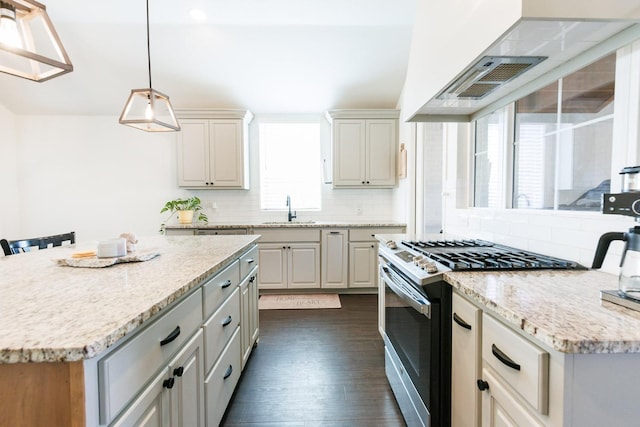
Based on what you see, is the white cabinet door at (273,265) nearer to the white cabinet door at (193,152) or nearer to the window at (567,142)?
the white cabinet door at (193,152)

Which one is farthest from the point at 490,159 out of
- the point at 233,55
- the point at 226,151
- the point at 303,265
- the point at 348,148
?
the point at 226,151

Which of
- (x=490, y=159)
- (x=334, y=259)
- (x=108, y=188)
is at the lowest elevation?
(x=334, y=259)

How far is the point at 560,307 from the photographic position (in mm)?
856

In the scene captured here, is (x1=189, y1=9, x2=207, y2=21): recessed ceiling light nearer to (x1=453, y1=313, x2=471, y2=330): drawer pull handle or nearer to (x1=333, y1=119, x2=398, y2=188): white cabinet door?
(x1=333, y1=119, x2=398, y2=188): white cabinet door

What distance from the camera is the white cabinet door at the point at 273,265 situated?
12.8ft

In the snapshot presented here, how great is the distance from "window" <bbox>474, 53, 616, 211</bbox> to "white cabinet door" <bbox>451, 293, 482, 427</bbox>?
0.81 meters

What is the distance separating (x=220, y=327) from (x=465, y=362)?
1164mm

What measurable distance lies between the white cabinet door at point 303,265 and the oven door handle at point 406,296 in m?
2.02

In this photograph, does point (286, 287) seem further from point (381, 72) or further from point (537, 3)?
point (537, 3)

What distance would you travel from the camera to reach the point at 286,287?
3951 mm

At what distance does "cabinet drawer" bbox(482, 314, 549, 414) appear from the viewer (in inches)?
29.9

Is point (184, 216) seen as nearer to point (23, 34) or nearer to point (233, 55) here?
point (233, 55)

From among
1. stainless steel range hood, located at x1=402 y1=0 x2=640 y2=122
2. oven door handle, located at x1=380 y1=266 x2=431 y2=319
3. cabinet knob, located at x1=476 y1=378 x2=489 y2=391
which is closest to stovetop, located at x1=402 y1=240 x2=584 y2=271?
oven door handle, located at x1=380 y1=266 x2=431 y2=319

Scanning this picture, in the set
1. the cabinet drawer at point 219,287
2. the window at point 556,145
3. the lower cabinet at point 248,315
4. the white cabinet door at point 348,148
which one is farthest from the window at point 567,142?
the white cabinet door at point 348,148
